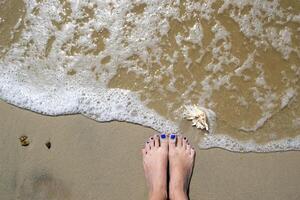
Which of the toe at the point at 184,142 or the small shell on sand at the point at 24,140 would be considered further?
the toe at the point at 184,142

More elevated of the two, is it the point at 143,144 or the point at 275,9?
the point at 275,9

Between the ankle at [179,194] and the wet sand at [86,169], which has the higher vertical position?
the wet sand at [86,169]

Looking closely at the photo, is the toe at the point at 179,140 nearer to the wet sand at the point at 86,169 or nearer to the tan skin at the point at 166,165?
the tan skin at the point at 166,165

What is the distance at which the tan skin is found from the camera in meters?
2.57

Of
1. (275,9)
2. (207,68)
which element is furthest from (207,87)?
(275,9)

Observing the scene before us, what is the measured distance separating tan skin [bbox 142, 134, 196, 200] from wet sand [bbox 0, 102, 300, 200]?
0.31 ft

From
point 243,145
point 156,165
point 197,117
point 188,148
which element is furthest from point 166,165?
point 243,145

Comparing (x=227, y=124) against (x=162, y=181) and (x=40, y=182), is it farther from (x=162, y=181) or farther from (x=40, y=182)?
(x=40, y=182)

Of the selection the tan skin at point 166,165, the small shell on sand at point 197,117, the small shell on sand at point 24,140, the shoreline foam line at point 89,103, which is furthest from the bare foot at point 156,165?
the small shell on sand at point 24,140

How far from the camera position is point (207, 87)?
8.65ft

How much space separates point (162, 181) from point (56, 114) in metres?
0.86

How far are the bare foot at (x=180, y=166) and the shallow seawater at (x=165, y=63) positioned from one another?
4.0 inches

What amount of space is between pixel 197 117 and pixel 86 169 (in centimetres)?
82

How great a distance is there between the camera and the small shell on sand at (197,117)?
2.57 metres
